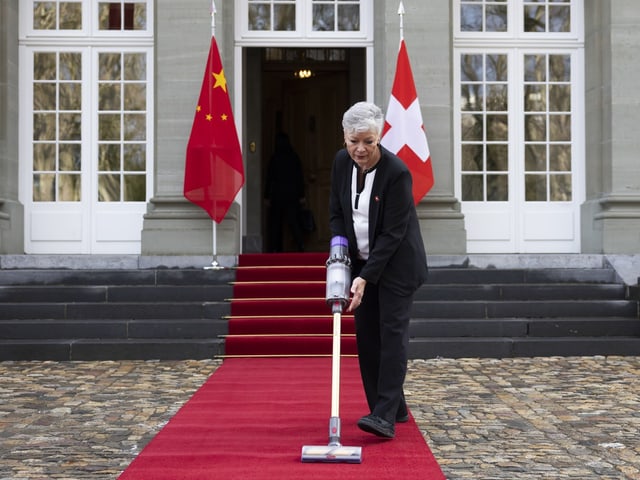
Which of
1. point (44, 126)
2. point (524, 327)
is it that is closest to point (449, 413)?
point (524, 327)

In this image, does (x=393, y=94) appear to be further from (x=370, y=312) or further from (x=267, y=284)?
(x=370, y=312)

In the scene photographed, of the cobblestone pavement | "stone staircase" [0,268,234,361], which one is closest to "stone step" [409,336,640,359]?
the cobblestone pavement

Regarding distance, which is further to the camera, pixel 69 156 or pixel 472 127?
pixel 472 127

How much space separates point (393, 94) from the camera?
400 inches

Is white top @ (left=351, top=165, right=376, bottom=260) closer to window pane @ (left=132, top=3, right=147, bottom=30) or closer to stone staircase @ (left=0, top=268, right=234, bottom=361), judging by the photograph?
stone staircase @ (left=0, top=268, right=234, bottom=361)

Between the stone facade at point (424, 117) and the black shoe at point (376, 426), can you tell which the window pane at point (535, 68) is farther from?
the black shoe at point (376, 426)

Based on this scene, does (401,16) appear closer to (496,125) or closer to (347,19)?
(347,19)

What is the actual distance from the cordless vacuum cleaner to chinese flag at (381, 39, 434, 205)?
5.56 meters

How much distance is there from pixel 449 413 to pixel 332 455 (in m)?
1.55

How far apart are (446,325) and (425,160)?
7.55ft

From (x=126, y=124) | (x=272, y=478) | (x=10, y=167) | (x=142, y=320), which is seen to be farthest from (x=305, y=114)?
(x=272, y=478)

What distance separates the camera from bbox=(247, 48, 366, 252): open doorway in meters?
14.8

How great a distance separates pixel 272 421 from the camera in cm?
517

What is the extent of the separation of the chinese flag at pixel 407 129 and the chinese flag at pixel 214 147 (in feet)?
5.61
